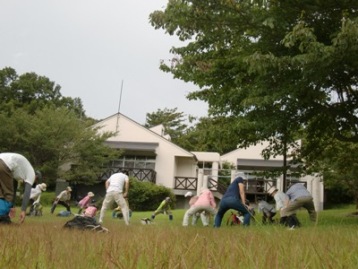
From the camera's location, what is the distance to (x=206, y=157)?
118 ft

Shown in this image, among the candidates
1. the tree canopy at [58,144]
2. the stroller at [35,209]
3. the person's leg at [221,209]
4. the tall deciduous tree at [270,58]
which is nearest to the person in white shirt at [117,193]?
the person's leg at [221,209]

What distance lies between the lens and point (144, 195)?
27234 mm

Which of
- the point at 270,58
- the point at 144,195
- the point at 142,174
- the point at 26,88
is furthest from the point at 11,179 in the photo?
the point at 26,88

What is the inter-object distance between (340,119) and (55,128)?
20.8 m

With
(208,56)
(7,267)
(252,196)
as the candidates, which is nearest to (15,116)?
(252,196)

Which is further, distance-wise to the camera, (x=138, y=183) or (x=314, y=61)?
(x=138, y=183)

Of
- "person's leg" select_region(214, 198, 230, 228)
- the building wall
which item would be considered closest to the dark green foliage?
the building wall

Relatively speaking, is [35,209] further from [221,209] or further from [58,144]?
[58,144]

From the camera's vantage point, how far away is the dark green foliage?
27203mm

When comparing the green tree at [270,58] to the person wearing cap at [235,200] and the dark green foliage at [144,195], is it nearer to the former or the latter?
the person wearing cap at [235,200]

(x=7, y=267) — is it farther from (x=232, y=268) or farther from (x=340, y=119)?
(x=340, y=119)

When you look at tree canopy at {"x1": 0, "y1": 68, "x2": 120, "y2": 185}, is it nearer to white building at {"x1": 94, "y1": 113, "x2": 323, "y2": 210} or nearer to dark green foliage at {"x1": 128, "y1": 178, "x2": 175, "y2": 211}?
white building at {"x1": 94, "y1": 113, "x2": 323, "y2": 210}

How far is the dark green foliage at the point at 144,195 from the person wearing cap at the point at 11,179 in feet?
66.5

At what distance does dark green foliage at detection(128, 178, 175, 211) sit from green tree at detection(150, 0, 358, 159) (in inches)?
623
